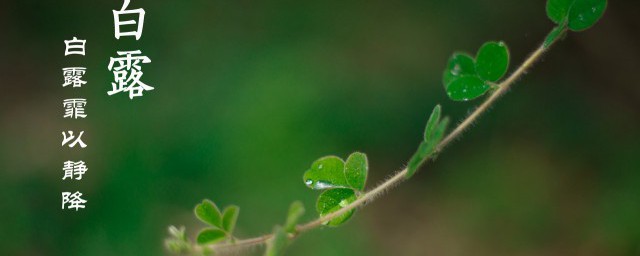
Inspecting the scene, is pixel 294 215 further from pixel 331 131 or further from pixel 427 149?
pixel 331 131

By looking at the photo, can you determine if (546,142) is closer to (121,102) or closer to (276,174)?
(276,174)

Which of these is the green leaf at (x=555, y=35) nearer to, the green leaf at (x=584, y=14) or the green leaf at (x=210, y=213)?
the green leaf at (x=584, y=14)

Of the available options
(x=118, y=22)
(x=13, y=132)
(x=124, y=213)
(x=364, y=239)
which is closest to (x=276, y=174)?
(x=364, y=239)

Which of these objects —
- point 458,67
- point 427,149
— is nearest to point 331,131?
point 458,67

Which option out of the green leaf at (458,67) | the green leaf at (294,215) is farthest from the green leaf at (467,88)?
the green leaf at (294,215)

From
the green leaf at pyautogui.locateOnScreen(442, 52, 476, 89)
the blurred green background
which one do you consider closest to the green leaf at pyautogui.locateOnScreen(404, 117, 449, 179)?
the green leaf at pyautogui.locateOnScreen(442, 52, 476, 89)

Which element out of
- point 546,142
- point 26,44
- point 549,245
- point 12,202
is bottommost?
point 549,245
